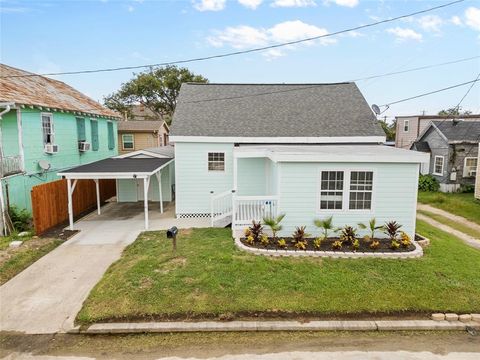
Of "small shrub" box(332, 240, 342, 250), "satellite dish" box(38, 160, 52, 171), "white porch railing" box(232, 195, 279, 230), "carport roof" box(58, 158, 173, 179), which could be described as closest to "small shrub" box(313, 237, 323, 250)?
"small shrub" box(332, 240, 342, 250)

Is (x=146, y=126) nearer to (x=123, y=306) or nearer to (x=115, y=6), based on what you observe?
(x=115, y=6)

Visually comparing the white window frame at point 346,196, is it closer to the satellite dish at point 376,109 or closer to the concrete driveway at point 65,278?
the concrete driveway at point 65,278

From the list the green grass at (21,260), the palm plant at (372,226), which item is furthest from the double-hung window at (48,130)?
the palm plant at (372,226)

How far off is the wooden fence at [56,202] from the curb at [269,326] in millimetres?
7162

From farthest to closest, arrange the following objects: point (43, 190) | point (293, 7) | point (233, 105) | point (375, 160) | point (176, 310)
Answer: point (233, 105) → point (293, 7) → point (43, 190) → point (375, 160) → point (176, 310)

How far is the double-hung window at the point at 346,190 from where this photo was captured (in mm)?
10055

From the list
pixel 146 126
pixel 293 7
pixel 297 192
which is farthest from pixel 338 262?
pixel 146 126

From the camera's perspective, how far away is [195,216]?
45.9 feet

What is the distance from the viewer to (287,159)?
9.84m

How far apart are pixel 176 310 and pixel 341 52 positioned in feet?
54.1

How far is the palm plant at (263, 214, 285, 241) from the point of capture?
9.70 m

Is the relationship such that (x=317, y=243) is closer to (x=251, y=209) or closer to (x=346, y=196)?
(x=346, y=196)

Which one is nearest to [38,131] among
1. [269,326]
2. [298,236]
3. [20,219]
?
[20,219]

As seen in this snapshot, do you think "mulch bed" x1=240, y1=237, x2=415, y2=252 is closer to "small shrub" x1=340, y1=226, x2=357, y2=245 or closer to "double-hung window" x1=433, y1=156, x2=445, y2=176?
"small shrub" x1=340, y1=226, x2=357, y2=245
